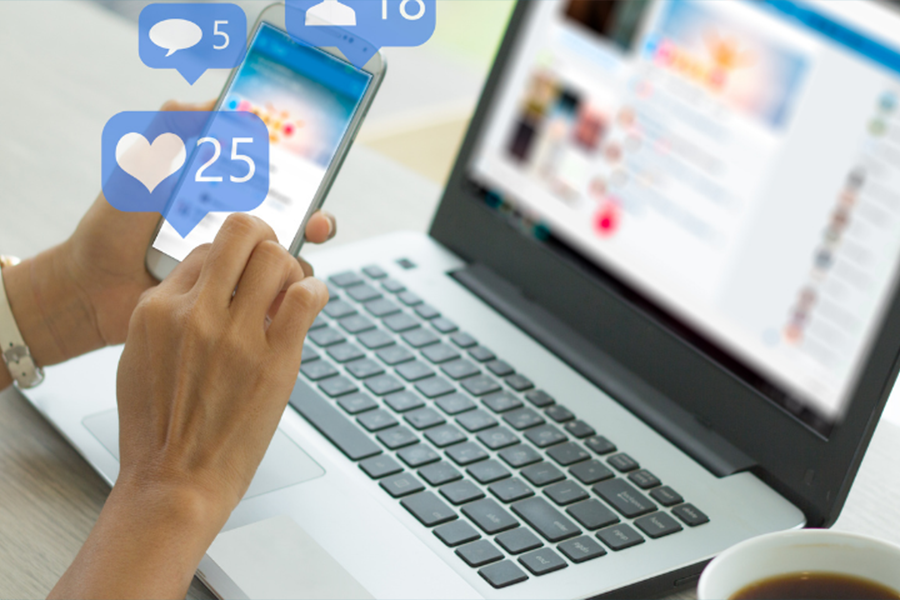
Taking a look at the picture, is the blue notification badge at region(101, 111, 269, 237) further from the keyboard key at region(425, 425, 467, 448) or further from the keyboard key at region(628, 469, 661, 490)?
the keyboard key at region(628, 469, 661, 490)

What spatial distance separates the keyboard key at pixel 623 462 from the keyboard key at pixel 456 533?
0.35 ft

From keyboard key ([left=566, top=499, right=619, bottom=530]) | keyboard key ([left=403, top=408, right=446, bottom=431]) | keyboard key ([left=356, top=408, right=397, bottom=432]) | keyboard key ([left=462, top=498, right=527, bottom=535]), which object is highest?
keyboard key ([left=566, top=499, right=619, bottom=530])

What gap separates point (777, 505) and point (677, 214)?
0.19 meters

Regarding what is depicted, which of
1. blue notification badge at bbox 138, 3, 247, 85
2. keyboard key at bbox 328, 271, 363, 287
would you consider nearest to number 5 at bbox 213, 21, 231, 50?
blue notification badge at bbox 138, 3, 247, 85

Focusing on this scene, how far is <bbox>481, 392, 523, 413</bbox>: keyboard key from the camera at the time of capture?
58 cm

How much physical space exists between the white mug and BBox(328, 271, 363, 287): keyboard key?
399 mm

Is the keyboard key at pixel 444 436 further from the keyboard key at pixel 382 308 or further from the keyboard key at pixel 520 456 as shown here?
the keyboard key at pixel 382 308

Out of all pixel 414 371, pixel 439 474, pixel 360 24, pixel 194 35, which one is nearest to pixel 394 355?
pixel 414 371

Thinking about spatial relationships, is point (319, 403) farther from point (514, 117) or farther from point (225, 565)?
point (514, 117)

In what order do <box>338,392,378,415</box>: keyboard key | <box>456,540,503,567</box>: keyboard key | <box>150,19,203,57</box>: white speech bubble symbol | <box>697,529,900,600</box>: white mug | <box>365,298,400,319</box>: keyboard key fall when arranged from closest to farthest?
<box>697,529,900,600</box>: white mug
<box>456,540,503,567</box>: keyboard key
<box>338,392,378,415</box>: keyboard key
<box>365,298,400,319</box>: keyboard key
<box>150,19,203,57</box>: white speech bubble symbol

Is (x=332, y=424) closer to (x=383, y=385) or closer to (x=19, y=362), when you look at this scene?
(x=383, y=385)

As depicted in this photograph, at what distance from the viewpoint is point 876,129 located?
0.50 metres

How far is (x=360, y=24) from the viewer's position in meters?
0.63

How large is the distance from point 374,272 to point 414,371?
0.42 ft
